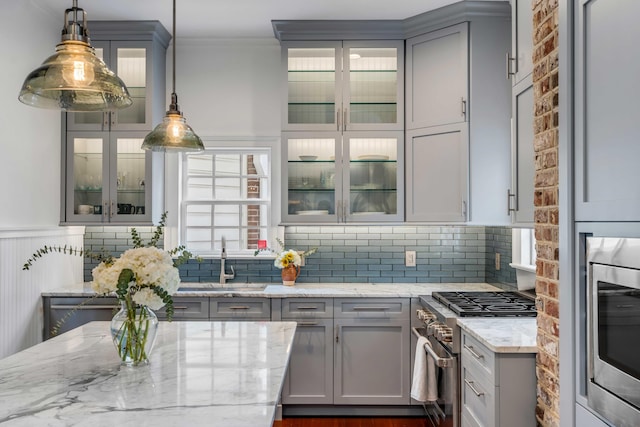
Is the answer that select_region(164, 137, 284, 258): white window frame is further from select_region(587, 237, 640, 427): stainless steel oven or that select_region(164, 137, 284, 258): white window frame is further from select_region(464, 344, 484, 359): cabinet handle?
select_region(587, 237, 640, 427): stainless steel oven

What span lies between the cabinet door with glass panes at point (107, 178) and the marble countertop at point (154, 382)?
1641mm

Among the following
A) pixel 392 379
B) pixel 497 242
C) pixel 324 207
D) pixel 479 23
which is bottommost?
pixel 392 379

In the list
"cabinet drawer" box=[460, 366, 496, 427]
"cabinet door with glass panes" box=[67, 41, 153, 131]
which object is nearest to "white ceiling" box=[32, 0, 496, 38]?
"cabinet door with glass panes" box=[67, 41, 153, 131]

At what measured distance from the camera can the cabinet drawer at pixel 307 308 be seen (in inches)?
139

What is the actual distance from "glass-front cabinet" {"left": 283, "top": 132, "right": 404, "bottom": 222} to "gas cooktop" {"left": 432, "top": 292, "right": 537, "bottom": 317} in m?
0.86

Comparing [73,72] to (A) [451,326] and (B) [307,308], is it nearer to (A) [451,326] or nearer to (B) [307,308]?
(A) [451,326]

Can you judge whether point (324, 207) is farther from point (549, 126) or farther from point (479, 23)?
Answer: point (549, 126)

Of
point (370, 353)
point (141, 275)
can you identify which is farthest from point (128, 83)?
point (370, 353)

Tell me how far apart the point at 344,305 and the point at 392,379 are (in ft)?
2.07

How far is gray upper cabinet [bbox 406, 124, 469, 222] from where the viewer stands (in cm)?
347

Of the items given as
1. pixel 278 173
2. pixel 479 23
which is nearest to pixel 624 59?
pixel 479 23

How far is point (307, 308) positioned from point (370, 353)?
552 mm

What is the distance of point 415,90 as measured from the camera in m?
3.71

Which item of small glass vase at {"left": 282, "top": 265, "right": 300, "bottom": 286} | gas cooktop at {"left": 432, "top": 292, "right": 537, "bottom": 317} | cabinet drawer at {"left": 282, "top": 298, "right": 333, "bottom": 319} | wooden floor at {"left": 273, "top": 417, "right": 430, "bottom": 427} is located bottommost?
wooden floor at {"left": 273, "top": 417, "right": 430, "bottom": 427}
